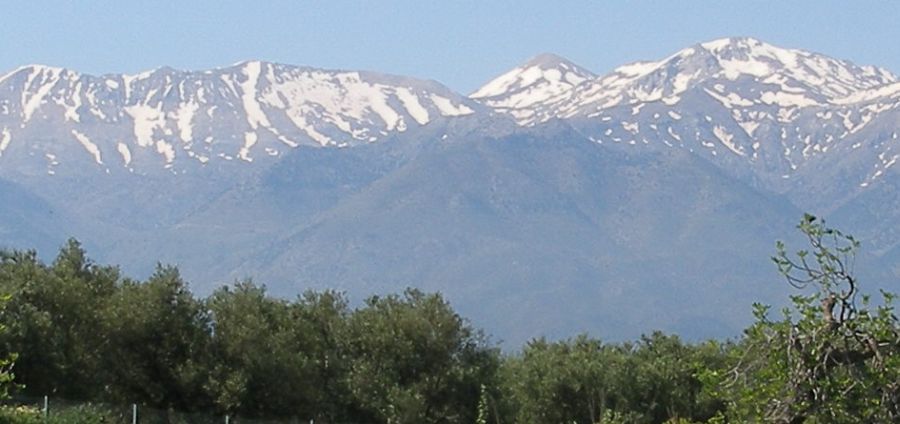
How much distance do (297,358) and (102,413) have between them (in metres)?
17.5

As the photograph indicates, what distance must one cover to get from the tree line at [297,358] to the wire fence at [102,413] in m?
2.08

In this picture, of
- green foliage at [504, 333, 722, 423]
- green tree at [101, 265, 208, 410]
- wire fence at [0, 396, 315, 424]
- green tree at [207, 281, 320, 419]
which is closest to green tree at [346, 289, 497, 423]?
green foliage at [504, 333, 722, 423]

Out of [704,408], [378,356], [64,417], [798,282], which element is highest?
[378,356]

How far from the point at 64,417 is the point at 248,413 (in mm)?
20315

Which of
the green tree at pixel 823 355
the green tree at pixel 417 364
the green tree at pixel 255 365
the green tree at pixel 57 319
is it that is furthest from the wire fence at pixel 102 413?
the green tree at pixel 823 355

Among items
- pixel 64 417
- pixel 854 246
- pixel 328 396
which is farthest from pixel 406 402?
pixel 854 246

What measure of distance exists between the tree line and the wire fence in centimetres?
208

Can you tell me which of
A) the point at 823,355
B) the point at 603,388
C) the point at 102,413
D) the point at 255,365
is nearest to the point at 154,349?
the point at 255,365

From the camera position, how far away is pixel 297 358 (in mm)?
54750

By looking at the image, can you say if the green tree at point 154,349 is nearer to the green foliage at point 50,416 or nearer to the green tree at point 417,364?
the green tree at point 417,364

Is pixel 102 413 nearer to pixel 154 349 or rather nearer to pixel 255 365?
pixel 154 349

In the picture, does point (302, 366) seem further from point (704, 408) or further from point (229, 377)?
point (704, 408)

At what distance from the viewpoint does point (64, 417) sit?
104ft

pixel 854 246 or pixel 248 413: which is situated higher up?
pixel 248 413
